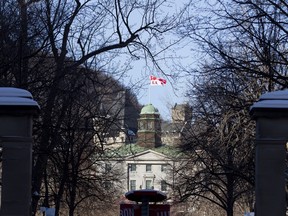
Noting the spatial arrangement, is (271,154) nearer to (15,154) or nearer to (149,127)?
(15,154)

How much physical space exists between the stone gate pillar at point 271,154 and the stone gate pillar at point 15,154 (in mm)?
4820

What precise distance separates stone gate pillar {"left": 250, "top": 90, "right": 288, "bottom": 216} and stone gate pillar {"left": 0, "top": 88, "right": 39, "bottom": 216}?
482cm

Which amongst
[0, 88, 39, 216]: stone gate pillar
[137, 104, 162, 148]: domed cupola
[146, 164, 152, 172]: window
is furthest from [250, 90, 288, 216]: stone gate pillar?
[146, 164, 152, 172]: window

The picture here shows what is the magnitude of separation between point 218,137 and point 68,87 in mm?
7254

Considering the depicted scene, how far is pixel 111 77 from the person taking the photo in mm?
33125

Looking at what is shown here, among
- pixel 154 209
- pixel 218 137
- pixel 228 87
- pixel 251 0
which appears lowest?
pixel 154 209

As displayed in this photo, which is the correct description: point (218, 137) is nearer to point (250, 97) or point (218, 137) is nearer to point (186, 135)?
point (250, 97)

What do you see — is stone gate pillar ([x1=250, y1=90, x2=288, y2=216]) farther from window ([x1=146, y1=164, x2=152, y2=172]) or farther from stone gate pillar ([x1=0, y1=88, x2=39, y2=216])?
window ([x1=146, y1=164, x2=152, y2=172])

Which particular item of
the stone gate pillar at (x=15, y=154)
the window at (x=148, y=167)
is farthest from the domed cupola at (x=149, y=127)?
the stone gate pillar at (x=15, y=154)

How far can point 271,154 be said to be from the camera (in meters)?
16.5

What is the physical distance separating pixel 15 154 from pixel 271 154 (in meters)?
5.37

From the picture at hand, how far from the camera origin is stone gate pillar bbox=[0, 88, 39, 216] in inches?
651

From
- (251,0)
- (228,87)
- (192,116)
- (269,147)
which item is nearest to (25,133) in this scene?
(269,147)

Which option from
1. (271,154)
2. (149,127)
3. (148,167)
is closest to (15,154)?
(271,154)
